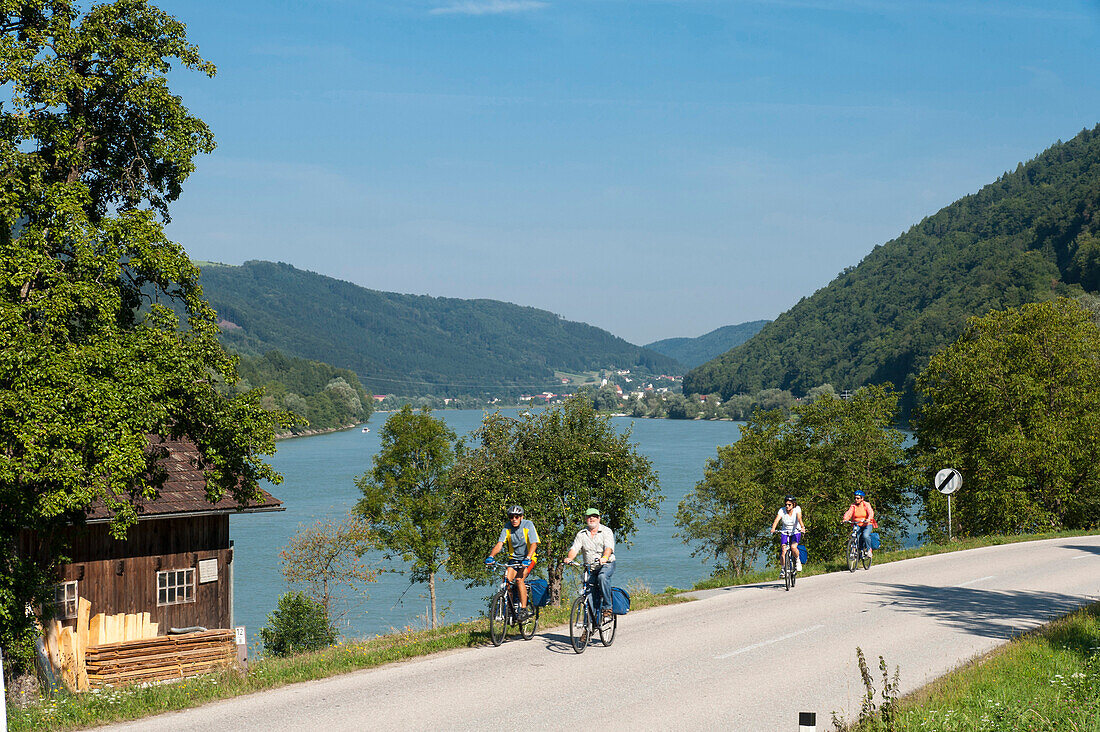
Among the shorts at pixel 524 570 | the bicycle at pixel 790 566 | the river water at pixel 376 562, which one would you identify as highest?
the shorts at pixel 524 570

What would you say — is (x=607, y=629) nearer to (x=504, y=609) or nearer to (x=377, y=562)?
(x=504, y=609)

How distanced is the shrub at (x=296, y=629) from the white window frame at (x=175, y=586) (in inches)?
496

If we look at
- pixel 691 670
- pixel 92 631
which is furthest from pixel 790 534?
pixel 92 631

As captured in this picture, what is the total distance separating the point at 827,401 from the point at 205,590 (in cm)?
2862

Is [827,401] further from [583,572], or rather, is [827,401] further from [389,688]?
[389,688]

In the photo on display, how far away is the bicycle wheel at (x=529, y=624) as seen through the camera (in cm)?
1286

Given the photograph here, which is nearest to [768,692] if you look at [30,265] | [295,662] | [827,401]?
[295,662]

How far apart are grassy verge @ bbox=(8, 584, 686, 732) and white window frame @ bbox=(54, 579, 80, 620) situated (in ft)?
31.6

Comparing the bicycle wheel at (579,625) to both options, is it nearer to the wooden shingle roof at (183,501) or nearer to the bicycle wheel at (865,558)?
the wooden shingle roof at (183,501)

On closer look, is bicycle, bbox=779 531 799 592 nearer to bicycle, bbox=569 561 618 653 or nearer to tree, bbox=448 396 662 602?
tree, bbox=448 396 662 602

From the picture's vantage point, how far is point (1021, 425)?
1448 inches

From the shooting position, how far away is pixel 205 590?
880 inches

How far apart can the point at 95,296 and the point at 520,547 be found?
6.64 m

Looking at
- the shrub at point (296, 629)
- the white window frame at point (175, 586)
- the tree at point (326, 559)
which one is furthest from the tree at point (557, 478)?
the tree at point (326, 559)
